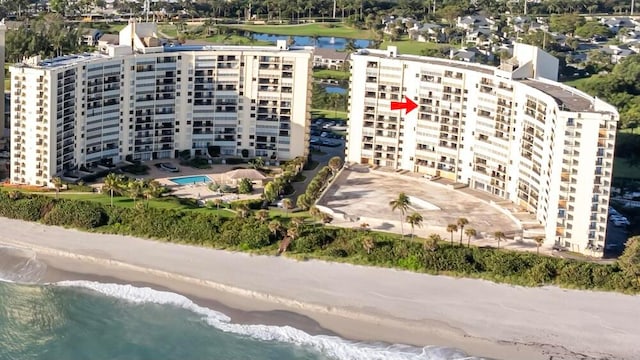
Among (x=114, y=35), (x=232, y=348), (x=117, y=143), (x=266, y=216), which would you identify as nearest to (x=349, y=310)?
(x=232, y=348)

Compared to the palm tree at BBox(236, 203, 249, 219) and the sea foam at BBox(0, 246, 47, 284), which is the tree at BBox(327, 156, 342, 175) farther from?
the sea foam at BBox(0, 246, 47, 284)

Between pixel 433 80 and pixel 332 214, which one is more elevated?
pixel 433 80

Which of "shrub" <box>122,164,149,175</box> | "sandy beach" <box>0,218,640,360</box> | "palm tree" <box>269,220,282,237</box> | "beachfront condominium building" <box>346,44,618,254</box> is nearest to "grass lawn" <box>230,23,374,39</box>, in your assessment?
"beachfront condominium building" <box>346,44,618,254</box>

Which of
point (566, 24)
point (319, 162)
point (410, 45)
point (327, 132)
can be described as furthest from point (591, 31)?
point (319, 162)

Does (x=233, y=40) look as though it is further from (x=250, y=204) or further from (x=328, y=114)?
(x=250, y=204)

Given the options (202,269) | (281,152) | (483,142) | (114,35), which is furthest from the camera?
(114,35)

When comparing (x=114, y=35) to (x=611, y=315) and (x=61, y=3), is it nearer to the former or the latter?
(x=61, y=3)
